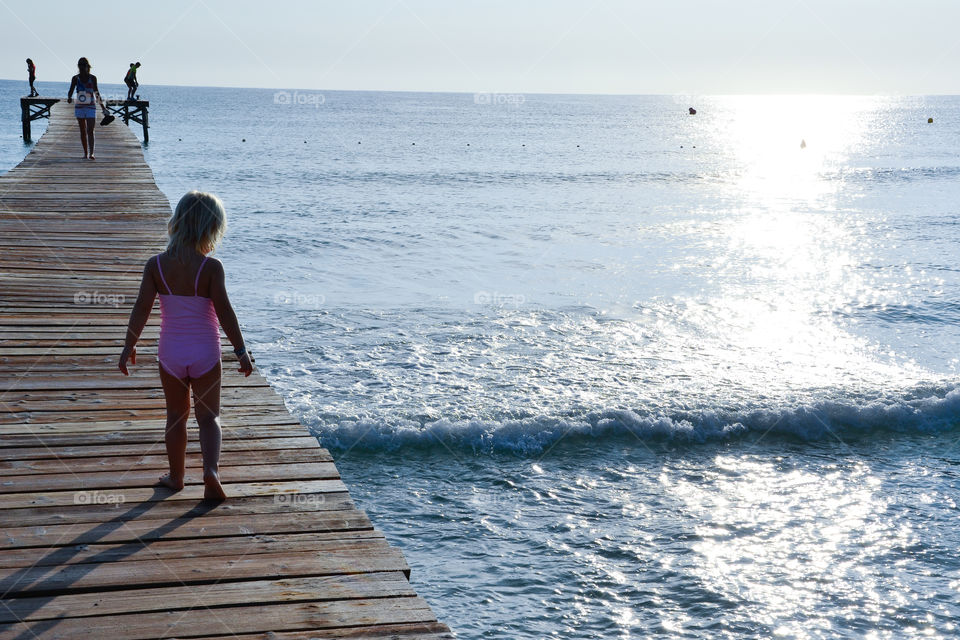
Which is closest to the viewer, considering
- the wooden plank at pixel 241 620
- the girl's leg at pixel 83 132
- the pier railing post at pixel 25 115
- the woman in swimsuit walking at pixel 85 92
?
the wooden plank at pixel 241 620

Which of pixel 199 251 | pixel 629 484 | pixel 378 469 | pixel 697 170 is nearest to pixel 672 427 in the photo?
pixel 629 484

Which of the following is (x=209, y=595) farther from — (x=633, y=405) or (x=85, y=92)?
(x=85, y=92)

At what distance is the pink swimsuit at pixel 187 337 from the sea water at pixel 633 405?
2.49 metres

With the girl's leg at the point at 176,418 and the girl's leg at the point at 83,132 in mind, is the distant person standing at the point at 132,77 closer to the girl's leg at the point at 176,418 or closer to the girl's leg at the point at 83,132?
the girl's leg at the point at 83,132

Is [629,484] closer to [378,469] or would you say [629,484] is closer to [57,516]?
[378,469]

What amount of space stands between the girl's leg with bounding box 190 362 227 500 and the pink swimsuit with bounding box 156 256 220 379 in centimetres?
6

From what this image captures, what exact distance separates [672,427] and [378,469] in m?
3.16

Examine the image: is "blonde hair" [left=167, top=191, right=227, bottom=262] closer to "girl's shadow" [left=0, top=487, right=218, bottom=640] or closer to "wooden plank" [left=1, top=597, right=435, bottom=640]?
"girl's shadow" [left=0, top=487, right=218, bottom=640]

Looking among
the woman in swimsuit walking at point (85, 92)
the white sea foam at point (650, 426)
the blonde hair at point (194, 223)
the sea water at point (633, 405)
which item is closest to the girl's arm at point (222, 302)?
the blonde hair at point (194, 223)

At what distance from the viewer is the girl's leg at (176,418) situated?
423 centimetres

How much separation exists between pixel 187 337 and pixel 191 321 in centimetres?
8

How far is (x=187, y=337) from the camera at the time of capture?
4.14 m

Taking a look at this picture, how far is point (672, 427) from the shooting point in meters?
8.96

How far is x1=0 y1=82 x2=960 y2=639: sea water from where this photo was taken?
234 inches
